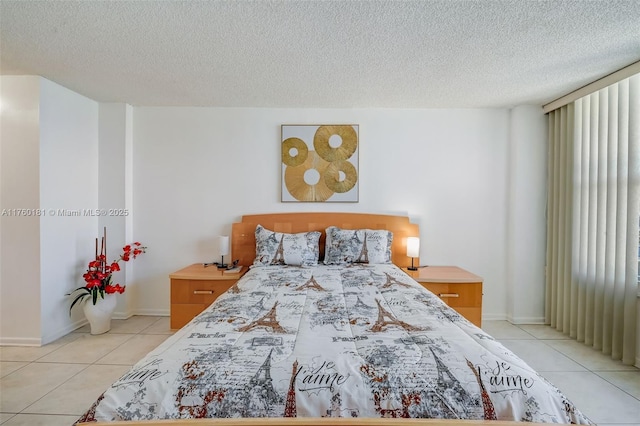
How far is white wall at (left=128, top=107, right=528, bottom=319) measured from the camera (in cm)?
380

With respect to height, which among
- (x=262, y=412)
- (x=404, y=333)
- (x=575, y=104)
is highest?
(x=575, y=104)

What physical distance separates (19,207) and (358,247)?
3.12 metres

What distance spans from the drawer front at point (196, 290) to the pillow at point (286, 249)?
41 centimetres

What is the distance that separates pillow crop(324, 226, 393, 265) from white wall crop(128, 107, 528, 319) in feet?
1.56

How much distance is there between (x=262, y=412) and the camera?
1.11 m

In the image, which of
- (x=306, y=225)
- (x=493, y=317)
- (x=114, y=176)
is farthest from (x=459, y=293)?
(x=114, y=176)

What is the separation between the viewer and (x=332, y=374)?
3.96 ft

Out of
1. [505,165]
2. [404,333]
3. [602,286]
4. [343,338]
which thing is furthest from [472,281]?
[343,338]

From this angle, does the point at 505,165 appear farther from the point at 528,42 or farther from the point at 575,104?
the point at 528,42

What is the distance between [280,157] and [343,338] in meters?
2.65

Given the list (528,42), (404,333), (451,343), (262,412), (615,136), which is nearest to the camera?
(262,412)

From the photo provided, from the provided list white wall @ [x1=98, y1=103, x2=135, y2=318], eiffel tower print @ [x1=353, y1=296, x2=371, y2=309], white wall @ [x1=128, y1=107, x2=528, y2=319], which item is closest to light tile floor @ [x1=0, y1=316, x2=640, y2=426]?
white wall @ [x1=128, y1=107, x2=528, y2=319]

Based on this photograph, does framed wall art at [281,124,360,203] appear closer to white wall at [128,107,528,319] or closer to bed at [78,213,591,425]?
white wall at [128,107,528,319]

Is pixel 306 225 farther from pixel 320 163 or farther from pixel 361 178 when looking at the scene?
pixel 361 178
